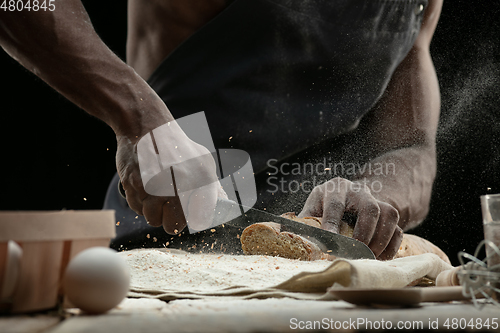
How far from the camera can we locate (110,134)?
1814mm

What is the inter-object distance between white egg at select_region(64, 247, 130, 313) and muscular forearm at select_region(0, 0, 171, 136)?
604 millimetres

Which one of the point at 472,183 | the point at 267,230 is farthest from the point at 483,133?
the point at 267,230

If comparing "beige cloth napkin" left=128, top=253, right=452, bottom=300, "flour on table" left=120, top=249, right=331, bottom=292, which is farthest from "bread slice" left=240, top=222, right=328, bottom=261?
"beige cloth napkin" left=128, top=253, right=452, bottom=300

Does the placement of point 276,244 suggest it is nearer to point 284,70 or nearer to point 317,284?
point 317,284

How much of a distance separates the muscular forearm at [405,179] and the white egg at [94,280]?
133 cm

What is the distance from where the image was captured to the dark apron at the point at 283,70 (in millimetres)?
1625

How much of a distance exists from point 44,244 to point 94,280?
0.06m

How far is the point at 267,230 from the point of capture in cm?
110

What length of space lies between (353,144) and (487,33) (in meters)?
0.84

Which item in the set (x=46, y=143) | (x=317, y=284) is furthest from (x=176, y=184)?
(x=46, y=143)

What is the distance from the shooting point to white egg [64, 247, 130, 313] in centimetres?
39

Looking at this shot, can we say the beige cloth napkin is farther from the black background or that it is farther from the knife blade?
the black background

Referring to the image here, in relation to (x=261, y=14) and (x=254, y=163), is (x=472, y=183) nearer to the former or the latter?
(x=254, y=163)

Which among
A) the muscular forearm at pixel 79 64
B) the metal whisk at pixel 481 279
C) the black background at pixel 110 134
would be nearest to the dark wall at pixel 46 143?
the black background at pixel 110 134
